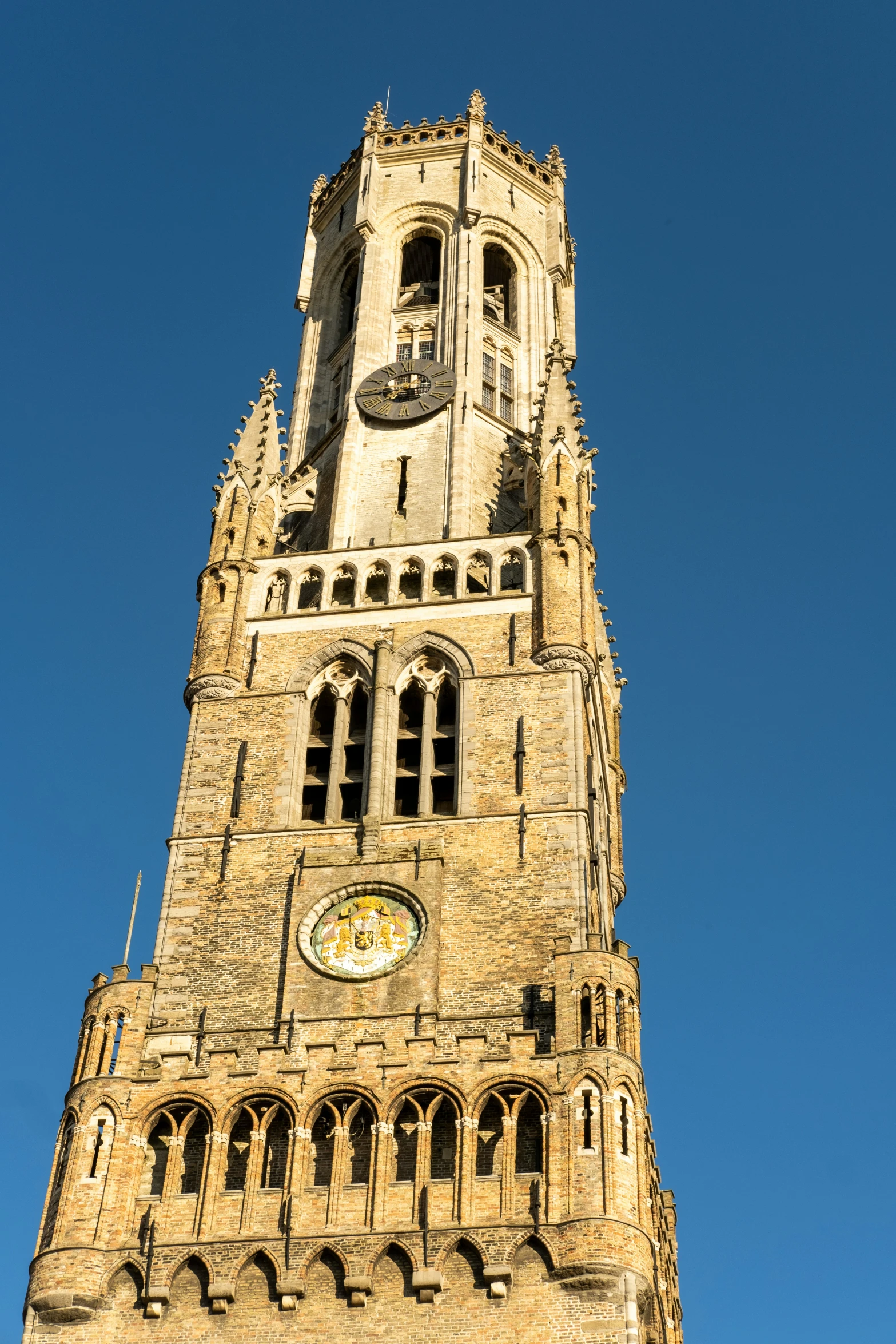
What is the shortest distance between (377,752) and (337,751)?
1150 millimetres

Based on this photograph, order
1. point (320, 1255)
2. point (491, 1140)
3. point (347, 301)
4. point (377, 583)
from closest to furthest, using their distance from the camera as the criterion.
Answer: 1. point (320, 1255)
2. point (491, 1140)
3. point (377, 583)
4. point (347, 301)

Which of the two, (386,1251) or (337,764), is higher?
(337,764)

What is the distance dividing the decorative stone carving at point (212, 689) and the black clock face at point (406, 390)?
478 inches

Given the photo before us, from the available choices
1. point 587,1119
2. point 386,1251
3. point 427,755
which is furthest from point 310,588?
point 386,1251

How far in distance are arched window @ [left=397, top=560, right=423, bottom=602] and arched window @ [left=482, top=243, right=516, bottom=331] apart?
13.8m

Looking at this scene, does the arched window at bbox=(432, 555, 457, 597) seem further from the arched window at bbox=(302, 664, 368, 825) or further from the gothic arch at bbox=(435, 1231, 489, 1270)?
the gothic arch at bbox=(435, 1231, 489, 1270)

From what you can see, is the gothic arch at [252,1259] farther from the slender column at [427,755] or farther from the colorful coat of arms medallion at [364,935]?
the slender column at [427,755]

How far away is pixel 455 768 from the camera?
4625 centimetres

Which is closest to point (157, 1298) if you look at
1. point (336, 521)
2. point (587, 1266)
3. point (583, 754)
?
point (587, 1266)

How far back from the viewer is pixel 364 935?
42625 millimetres

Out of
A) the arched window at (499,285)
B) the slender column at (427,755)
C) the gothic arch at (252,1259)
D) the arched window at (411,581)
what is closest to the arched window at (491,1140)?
the gothic arch at (252,1259)

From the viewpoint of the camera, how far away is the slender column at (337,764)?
4600cm

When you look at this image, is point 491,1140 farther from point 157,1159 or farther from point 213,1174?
point 157,1159

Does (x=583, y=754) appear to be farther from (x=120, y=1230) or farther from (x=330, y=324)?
(x=330, y=324)
